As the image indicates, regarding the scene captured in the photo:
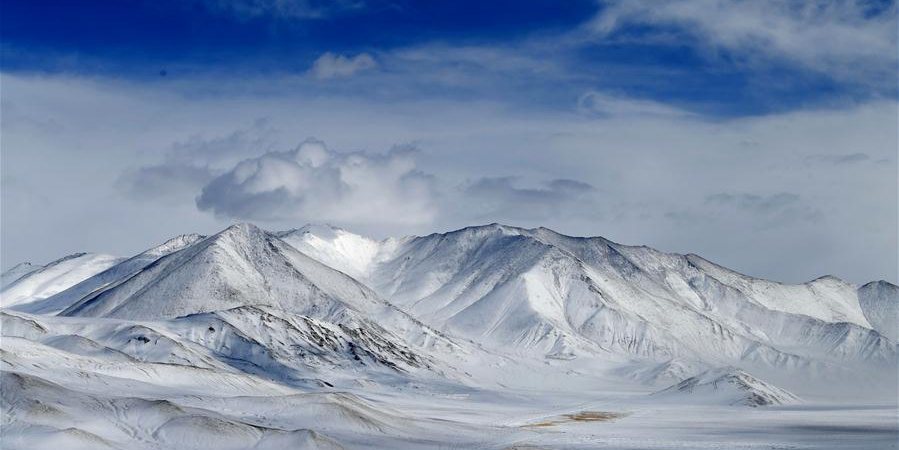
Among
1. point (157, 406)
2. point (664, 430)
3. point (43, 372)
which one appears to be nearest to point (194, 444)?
point (157, 406)

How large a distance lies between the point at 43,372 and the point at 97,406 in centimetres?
3604

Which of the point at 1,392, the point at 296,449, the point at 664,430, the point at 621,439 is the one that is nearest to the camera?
the point at 296,449

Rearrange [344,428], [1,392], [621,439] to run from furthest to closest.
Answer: [621,439] → [344,428] → [1,392]

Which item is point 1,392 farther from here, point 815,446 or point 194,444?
point 815,446

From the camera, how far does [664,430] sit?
7042 inches

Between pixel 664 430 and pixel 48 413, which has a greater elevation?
pixel 664 430

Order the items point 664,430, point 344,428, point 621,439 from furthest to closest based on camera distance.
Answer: point 664,430
point 621,439
point 344,428

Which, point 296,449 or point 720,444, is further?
point 720,444

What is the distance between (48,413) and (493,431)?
6188 cm

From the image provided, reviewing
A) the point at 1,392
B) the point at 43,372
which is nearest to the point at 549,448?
the point at 1,392

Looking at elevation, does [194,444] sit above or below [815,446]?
below

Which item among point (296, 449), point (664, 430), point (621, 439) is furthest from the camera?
point (664, 430)

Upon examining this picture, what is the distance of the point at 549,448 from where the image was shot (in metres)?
132

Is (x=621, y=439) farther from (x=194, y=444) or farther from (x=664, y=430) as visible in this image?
(x=194, y=444)
